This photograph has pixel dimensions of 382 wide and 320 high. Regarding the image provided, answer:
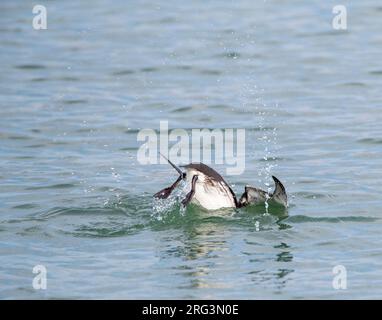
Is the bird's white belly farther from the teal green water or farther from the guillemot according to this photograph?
the teal green water

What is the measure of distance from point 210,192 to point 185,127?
15.0 ft

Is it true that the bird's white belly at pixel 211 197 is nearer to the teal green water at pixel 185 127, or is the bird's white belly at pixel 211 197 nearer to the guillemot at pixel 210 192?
the guillemot at pixel 210 192

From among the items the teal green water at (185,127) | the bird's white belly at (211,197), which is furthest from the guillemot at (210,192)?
the teal green water at (185,127)

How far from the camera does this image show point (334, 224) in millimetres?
10477

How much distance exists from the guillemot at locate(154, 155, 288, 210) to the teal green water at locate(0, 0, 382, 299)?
133 mm

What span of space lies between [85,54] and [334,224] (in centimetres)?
905

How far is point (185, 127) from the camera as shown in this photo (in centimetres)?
1467

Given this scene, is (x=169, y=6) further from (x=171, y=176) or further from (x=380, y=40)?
(x=171, y=176)

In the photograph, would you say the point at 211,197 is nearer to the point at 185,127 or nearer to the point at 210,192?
the point at 210,192

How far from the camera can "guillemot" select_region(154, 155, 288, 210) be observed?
395 inches

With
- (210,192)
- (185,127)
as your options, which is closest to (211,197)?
(210,192)

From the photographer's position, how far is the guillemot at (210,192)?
1003cm

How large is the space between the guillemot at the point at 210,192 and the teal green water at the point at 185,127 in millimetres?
133

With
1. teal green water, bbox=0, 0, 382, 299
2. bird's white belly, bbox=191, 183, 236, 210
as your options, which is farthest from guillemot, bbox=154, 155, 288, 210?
teal green water, bbox=0, 0, 382, 299
